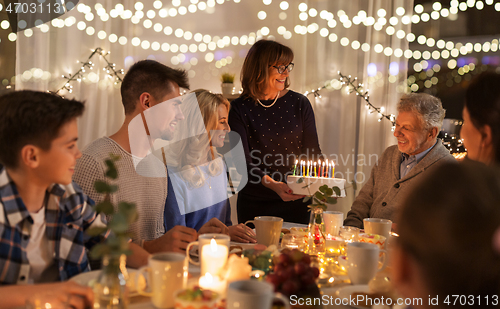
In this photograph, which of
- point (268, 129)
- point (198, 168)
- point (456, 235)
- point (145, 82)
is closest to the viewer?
point (456, 235)

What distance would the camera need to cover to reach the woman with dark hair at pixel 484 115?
139 centimetres

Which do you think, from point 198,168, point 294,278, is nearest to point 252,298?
point 294,278

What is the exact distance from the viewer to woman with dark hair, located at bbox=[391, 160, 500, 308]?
570mm

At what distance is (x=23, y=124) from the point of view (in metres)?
1.17

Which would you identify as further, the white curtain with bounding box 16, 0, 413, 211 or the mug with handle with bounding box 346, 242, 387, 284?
the white curtain with bounding box 16, 0, 413, 211

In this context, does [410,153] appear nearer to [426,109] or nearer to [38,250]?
[426,109]

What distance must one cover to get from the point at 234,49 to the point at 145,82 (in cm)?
244

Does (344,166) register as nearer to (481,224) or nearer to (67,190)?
(67,190)

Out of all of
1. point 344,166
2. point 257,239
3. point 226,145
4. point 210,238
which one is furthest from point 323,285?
point 344,166

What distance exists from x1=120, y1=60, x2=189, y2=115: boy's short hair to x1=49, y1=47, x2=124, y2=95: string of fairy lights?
1933 mm

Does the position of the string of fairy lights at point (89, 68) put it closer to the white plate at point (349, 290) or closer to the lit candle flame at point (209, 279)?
the lit candle flame at point (209, 279)

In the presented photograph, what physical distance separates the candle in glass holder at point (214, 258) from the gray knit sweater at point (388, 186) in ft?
4.50

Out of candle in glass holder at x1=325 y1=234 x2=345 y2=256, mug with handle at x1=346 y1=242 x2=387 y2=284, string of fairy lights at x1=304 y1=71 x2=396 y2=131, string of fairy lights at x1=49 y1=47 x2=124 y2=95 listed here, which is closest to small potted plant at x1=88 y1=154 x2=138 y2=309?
mug with handle at x1=346 y1=242 x2=387 y2=284

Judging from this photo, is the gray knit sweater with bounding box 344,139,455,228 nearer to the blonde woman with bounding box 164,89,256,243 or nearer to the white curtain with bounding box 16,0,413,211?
the blonde woman with bounding box 164,89,256,243
